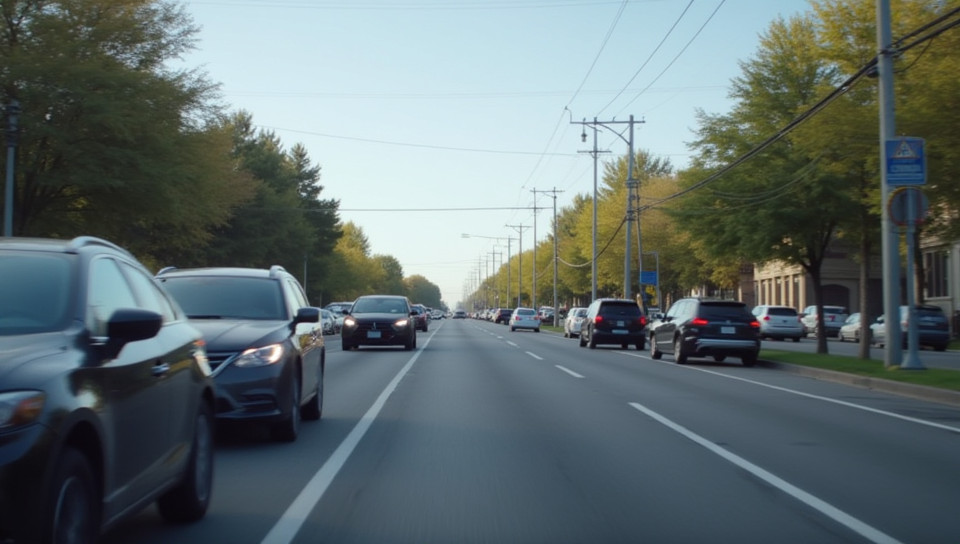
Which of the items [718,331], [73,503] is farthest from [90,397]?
[718,331]

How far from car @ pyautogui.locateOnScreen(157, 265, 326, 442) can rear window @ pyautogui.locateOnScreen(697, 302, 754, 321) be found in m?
13.9

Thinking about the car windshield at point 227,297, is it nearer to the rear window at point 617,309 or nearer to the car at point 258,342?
the car at point 258,342

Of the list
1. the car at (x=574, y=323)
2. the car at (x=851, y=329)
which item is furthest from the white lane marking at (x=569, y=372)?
the car at (x=851, y=329)

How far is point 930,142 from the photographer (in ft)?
59.7

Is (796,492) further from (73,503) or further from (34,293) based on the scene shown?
(34,293)

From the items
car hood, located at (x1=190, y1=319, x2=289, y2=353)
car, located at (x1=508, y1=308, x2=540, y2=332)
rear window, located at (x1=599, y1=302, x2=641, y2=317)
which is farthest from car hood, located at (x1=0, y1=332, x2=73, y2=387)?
car, located at (x1=508, y1=308, x2=540, y2=332)

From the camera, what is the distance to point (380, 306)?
1171 inches

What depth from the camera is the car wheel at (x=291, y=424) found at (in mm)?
9805

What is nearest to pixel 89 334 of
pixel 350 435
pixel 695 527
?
pixel 695 527

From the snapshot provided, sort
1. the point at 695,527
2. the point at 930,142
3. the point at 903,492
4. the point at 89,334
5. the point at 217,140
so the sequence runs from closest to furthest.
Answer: the point at 89,334 → the point at 695,527 → the point at 903,492 → the point at 930,142 → the point at 217,140

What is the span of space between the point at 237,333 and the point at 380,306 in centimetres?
2008

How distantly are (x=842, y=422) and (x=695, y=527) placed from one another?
6606mm

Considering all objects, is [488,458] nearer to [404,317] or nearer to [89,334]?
[89,334]

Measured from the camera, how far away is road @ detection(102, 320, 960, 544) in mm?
6391
